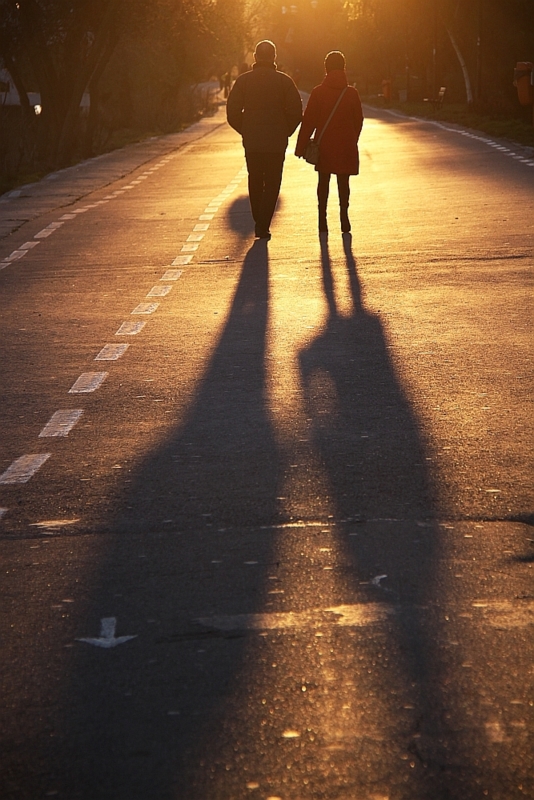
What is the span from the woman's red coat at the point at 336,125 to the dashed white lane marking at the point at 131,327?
5.59 metres

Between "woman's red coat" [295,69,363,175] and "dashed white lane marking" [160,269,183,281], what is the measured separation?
2.93 meters

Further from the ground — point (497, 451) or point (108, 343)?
point (497, 451)

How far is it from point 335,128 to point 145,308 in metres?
5.34

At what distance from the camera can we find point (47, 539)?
5.53m

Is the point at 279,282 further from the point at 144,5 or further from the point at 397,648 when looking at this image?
the point at 144,5

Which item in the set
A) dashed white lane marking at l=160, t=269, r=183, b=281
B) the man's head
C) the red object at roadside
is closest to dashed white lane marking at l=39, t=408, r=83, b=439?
dashed white lane marking at l=160, t=269, r=183, b=281

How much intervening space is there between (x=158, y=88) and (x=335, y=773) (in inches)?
2504

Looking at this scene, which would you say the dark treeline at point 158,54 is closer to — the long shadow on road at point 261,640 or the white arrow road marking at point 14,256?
the white arrow road marking at point 14,256

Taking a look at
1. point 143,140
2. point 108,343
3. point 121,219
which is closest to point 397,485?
point 108,343

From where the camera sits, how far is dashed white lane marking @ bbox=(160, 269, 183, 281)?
1312 cm

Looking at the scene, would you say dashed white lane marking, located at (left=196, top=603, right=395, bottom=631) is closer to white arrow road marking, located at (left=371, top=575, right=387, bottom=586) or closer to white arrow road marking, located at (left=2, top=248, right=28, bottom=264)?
white arrow road marking, located at (left=371, top=575, right=387, bottom=586)

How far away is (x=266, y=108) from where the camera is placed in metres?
16.0

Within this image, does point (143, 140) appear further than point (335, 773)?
Yes

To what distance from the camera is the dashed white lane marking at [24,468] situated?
21.1 feet
